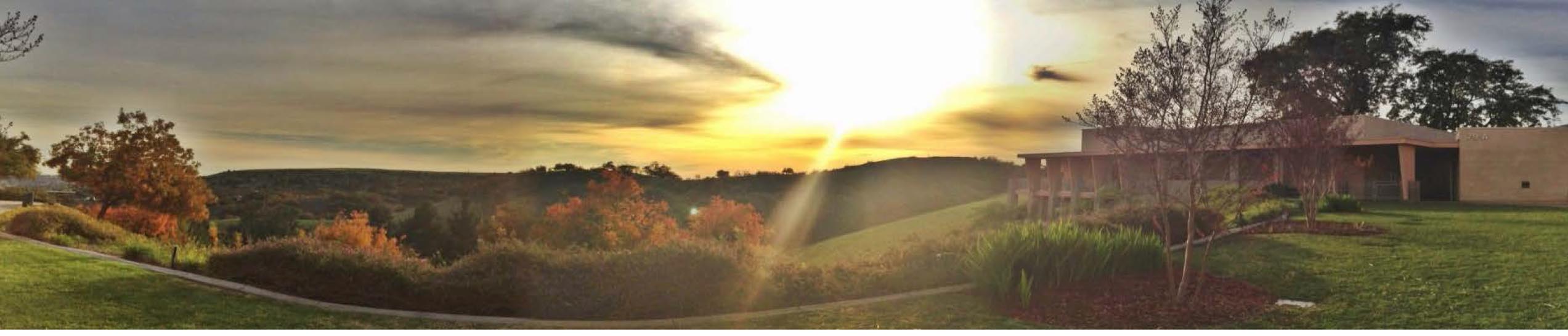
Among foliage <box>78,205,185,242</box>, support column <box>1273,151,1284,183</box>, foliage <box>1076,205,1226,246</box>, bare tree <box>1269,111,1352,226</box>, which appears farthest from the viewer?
foliage <box>78,205,185,242</box>

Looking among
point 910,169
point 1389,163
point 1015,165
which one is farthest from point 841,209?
point 1389,163

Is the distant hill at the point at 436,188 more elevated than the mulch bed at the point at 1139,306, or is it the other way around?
the distant hill at the point at 436,188

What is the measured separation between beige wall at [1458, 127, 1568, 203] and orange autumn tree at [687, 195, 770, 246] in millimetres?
19510

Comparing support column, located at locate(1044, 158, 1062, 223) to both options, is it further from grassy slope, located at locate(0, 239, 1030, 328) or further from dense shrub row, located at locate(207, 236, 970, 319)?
grassy slope, located at locate(0, 239, 1030, 328)

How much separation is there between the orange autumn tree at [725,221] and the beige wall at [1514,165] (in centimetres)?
1951

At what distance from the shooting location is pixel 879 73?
455 inches

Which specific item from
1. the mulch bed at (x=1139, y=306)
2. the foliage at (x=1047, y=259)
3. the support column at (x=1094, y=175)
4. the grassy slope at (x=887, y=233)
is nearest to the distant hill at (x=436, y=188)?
the grassy slope at (x=887, y=233)

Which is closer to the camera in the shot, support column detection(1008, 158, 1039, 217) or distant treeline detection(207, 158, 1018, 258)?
distant treeline detection(207, 158, 1018, 258)

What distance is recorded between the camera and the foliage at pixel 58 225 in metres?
15.5

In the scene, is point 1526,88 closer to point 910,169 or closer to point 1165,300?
point 910,169

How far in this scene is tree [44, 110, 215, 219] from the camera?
17.3 metres

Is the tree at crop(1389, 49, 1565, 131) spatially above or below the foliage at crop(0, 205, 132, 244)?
above

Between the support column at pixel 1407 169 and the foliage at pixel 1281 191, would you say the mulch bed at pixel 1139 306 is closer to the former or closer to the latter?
the foliage at pixel 1281 191

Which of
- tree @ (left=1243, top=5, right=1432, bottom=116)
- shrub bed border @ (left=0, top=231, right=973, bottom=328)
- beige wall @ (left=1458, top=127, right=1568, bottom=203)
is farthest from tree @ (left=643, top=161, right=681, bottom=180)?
beige wall @ (left=1458, top=127, right=1568, bottom=203)
